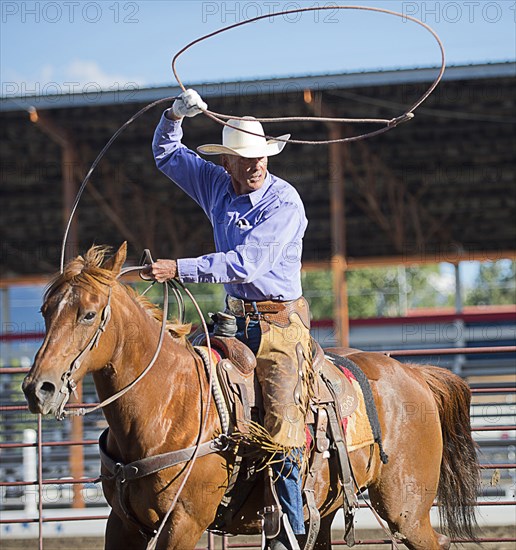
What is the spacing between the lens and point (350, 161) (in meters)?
15.5

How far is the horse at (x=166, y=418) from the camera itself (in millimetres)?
3254

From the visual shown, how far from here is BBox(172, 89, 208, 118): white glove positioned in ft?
12.1

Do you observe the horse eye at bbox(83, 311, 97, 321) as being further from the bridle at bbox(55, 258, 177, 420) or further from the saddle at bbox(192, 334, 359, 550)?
the saddle at bbox(192, 334, 359, 550)

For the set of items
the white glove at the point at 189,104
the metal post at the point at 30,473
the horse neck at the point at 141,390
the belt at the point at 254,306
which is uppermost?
the white glove at the point at 189,104

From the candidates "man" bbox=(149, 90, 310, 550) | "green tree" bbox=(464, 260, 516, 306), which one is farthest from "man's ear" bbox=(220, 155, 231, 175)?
"green tree" bbox=(464, 260, 516, 306)

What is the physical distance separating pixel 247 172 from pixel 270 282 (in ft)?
1.62

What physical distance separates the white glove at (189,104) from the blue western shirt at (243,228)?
0.22m

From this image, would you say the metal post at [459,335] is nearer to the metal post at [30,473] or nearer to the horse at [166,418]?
the horse at [166,418]

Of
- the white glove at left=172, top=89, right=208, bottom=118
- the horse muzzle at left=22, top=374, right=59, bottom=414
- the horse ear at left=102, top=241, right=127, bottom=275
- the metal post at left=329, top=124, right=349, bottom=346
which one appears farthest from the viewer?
the metal post at left=329, top=124, right=349, bottom=346

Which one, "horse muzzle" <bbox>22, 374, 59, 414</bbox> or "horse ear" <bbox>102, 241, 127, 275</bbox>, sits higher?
"horse ear" <bbox>102, 241, 127, 275</bbox>

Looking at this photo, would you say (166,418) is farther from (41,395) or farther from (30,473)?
(30,473)

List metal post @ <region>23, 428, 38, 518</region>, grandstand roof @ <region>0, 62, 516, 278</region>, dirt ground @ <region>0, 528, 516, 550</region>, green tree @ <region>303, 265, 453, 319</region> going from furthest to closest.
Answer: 1. green tree @ <region>303, 265, 453, 319</region>
2. grandstand roof @ <region>0, 62, 516, 278</region>
3. metal post @ <region>23, 428, 38, 518</region>
4. dirt ground @ <region>0, 528, 516, 550</region>

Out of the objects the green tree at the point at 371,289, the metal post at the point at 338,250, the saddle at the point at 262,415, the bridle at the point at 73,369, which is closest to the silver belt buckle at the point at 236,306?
the saddle at the point at 262,415

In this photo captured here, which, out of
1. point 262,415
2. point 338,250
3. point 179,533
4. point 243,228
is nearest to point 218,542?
point 262,415
